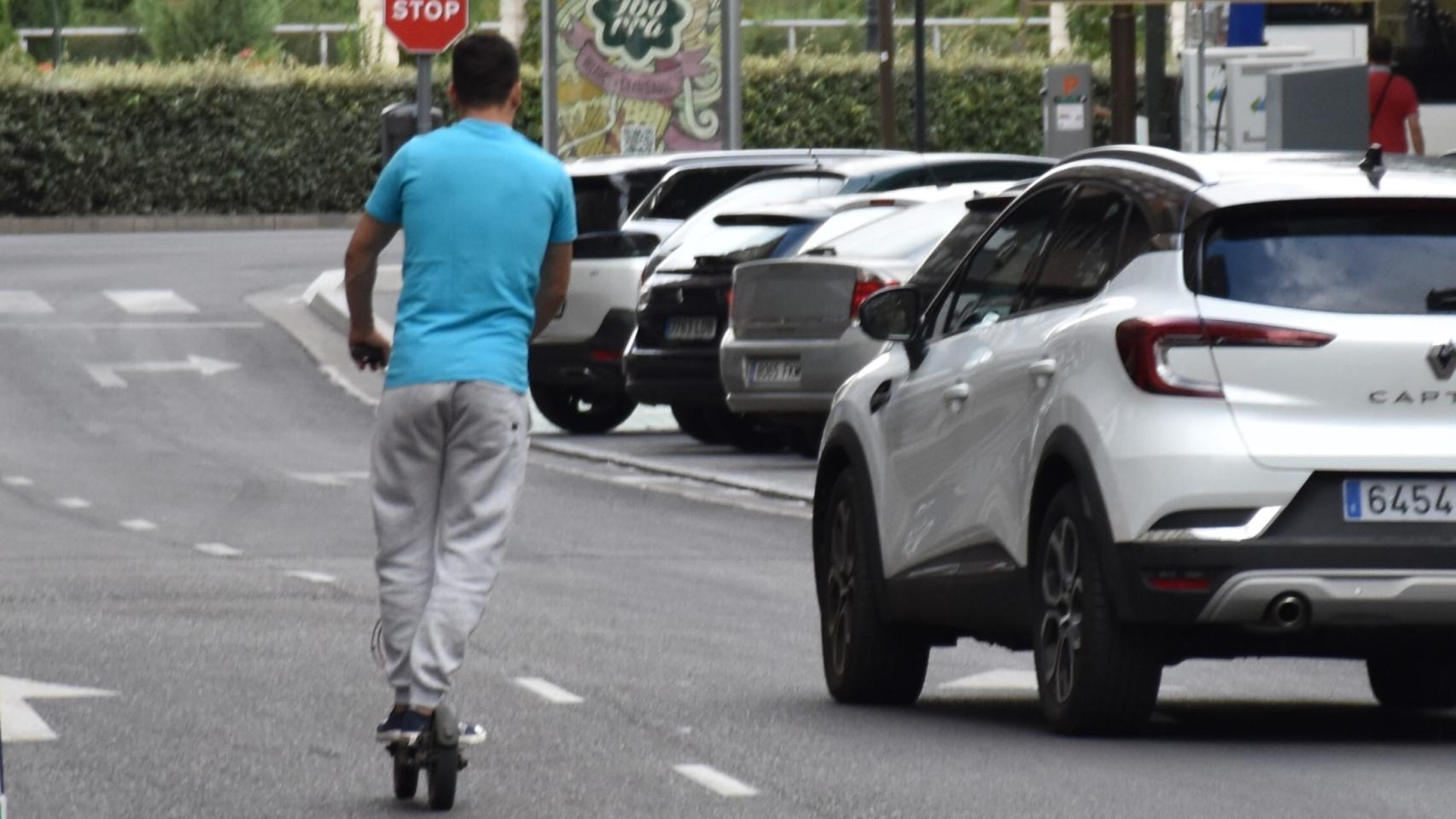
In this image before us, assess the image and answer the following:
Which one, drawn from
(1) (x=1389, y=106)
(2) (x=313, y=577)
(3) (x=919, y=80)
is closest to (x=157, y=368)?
(1) (x=1389, y=106)

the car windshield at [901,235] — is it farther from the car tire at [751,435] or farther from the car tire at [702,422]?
the car tire at [702,422]

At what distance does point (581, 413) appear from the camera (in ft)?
80.2

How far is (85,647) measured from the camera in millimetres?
11438

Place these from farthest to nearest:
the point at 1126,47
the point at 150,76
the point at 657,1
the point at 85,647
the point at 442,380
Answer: the point at 150,76 → the point at 657,1 → the point at 1126,47 → the point at 85,647 → the point at 442,380

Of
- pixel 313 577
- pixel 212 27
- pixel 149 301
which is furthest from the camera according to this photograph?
pixel 212 27

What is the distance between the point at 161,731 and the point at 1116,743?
2487mm

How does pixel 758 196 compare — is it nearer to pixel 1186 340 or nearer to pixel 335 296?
pixel 335 296

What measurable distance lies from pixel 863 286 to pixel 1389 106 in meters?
5.70

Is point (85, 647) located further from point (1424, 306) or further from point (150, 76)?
point (150, 76)

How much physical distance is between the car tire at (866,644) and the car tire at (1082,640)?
1.01 meters

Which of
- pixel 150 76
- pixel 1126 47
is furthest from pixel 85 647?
pixel 150 76

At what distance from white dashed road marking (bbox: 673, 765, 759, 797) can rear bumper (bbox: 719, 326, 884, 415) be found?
10085 mm

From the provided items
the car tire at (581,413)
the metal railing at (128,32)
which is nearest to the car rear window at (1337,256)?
the car tire at (581,413)

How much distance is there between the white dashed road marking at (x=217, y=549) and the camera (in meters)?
15.6
